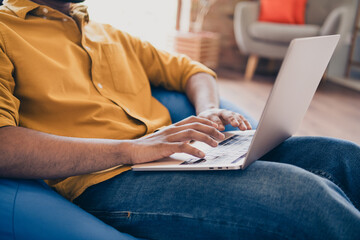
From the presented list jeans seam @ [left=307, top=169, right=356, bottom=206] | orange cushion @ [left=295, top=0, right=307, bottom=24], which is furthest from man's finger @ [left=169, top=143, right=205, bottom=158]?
orange cushion @ [left=295, top=0, right=307, bottom=24]

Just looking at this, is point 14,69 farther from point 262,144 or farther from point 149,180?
point 262,144

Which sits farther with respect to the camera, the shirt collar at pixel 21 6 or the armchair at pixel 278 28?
the armchair at pixel 278 28

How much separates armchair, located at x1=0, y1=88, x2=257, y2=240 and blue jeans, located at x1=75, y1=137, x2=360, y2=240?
0.07 m

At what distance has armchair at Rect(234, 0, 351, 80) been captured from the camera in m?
3.38

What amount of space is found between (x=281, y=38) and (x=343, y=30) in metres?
0.58

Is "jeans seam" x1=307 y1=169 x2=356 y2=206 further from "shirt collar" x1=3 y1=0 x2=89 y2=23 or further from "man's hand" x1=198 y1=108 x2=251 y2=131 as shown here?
"shirt collar" x1=3 y1=0 x2=89 y2=23

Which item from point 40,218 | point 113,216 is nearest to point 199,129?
point 113,216

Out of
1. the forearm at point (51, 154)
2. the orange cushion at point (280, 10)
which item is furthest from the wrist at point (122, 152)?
the orange cushion at point (280, 10)

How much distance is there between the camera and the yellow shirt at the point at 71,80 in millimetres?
825

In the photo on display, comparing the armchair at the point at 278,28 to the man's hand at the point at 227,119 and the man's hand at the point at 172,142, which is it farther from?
the man's hand at the point at 172,142

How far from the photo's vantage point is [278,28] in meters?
3.45

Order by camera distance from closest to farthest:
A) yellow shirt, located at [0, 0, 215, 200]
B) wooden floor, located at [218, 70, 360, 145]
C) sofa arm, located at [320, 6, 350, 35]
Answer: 1. yellow shirt, located at [0, 0, 215, 200]
2. wooden floor, located at [218, 70, 360, 145]
3. sofa arm, located at [320, 6, 350, 35]

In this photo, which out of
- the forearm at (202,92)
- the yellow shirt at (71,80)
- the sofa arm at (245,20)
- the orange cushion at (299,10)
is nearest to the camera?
the yellow shirt at (71,80)

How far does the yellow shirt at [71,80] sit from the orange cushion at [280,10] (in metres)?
2.91
